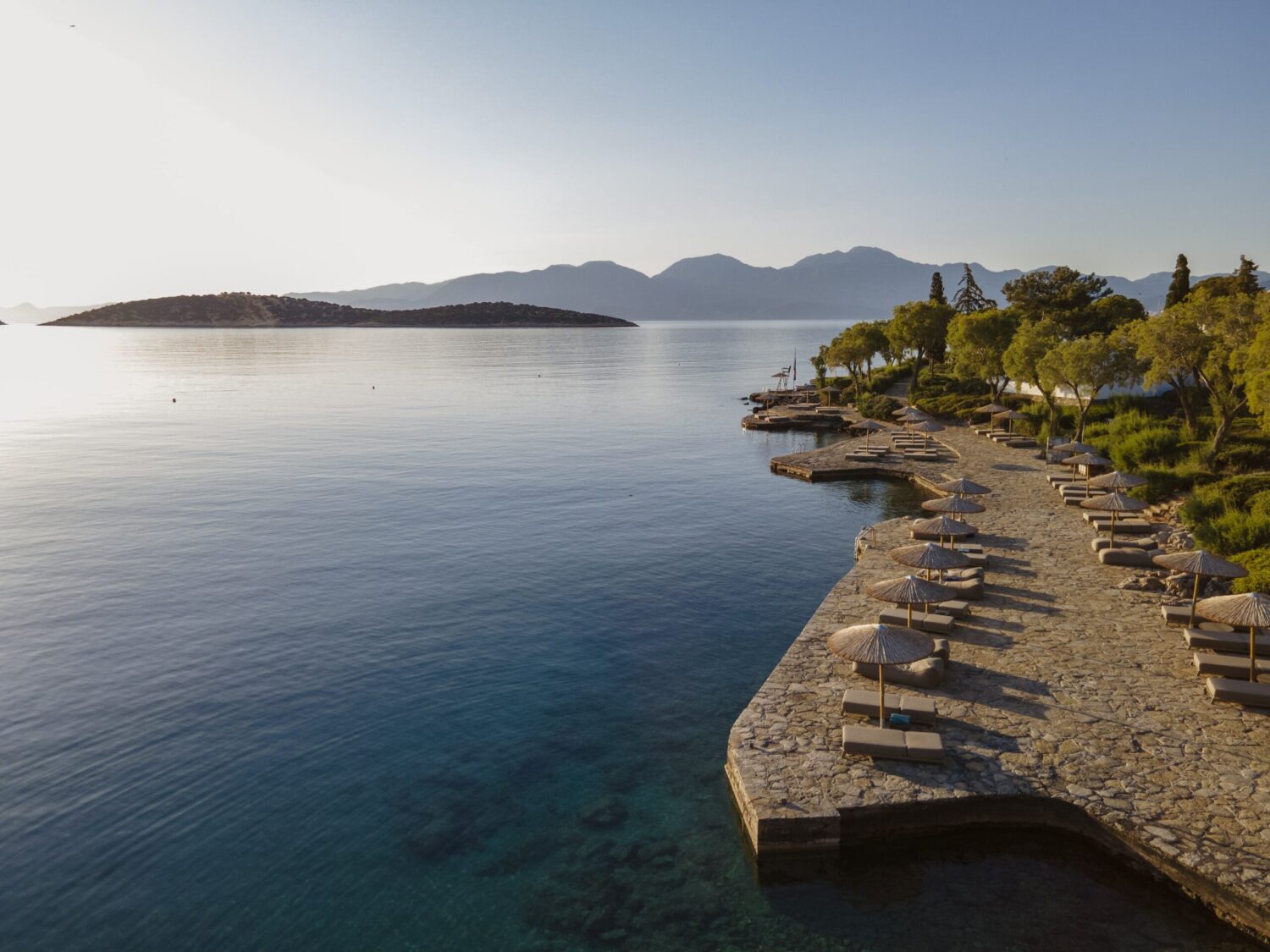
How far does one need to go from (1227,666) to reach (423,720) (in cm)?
1961

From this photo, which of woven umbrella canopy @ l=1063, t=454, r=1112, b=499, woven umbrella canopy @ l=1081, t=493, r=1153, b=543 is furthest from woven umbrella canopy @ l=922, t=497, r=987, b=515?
woven umbrella canopy @ l=1063, t=454, r=1112, b=499

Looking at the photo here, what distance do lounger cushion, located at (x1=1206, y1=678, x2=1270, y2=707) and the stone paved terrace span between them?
0.24 m

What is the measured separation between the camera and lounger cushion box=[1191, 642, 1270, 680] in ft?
59.6

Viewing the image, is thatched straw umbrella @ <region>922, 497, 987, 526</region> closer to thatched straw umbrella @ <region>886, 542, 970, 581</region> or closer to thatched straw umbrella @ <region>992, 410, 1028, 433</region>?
thatched straw umbrella @ <region>886, 542, 970, 581</region>

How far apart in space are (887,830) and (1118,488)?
70.6ft

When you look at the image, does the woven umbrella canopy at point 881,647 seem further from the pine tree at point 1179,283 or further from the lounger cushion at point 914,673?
the pine tree at point 1179,283

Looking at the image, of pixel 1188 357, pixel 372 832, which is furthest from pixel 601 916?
pixel 1188 357

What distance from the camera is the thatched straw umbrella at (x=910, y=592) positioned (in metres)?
19.8

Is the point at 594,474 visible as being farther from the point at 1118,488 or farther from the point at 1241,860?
the point at 1241,860

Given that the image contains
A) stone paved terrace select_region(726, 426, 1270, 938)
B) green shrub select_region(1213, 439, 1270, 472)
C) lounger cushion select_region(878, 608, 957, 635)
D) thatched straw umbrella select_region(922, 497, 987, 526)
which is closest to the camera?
stone paved terrace select_region(726, 426, 1270, 938)

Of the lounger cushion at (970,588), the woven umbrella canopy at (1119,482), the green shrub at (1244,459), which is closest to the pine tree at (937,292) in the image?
the green shrub at (1244,459)

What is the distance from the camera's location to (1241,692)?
674 inches

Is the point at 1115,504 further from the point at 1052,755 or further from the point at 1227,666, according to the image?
the point at 1052,755

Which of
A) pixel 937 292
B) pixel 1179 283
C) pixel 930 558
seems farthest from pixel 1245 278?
pixel 930 558
